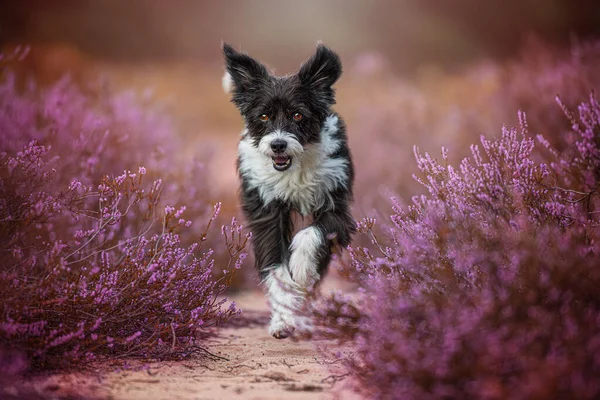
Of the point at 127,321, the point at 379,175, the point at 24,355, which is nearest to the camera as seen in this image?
the point at 24,355

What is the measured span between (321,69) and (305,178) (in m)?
1.05

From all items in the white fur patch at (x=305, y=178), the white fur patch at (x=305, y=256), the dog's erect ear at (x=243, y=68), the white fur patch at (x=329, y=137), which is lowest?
the white fur patch at (x=305, y=256)

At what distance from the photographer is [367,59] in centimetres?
1501

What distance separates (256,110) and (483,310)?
3244 mm

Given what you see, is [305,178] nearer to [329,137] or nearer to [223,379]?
[329,137]

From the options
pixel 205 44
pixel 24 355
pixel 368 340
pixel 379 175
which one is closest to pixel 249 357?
pixel 368 340

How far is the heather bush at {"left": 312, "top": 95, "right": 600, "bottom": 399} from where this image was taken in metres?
3.04

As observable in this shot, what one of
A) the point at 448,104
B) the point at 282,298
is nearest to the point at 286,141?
the point at 282,298

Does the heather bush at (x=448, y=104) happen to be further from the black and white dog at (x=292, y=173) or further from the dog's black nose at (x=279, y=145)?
the dog's black nose at (x=279, y=145)

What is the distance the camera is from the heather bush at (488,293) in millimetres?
3043

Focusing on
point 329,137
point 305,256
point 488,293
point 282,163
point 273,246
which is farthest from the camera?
point 329,137

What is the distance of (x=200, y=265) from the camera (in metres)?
4.91

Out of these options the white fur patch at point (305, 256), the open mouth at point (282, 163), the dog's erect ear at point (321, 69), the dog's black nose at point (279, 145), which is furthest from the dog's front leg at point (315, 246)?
the dog's erect ear at point (321, 69)

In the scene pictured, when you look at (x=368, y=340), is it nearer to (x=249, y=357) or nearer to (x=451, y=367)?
(x=451, y=367)
